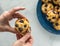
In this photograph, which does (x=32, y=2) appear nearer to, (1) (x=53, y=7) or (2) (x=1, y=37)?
(1) (x=53, y=7)

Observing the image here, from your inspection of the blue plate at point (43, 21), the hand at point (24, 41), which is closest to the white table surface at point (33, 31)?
the blue plate at point (43, 21)

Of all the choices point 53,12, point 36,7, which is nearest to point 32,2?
point 36,7

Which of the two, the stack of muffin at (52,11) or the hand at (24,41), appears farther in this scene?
the stack of muffin at (52,11)

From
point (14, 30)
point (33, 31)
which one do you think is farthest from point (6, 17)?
point (33, 31)

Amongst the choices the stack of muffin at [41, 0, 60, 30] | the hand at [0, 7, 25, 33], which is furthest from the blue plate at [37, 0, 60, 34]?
the hand at [0, 7, 25, 33]

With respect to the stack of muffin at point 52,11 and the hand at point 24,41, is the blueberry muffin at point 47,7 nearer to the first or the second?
the stack of muffin at point 52,11

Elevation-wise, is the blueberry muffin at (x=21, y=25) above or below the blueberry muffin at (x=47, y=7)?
below
